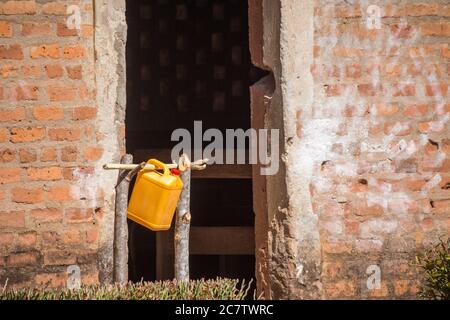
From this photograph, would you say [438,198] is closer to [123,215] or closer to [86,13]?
[123,215]

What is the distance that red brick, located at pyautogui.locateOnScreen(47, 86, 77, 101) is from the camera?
137 inches

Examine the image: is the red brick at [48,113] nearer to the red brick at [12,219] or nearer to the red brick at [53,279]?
the red brick at [12,219]

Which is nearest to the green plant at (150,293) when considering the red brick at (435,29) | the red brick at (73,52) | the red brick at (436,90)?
the red brick at (73,52)

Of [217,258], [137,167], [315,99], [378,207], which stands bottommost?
[217,258]

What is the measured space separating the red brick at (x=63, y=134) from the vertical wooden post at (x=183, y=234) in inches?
37.2

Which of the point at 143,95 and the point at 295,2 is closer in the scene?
the point at 295,2

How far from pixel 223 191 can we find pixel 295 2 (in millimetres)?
2373

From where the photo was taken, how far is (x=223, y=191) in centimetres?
556

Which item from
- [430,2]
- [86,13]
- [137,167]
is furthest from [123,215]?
[430,2]

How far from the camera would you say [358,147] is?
3564mm

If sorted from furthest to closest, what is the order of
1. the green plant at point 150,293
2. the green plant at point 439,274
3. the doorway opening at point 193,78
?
the doorway opening at point 193,78
the green plant at point 439,274
the green plant at point 150,293

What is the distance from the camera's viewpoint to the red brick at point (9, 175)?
3.44m

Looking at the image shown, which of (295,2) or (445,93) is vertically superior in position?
(295,2)
